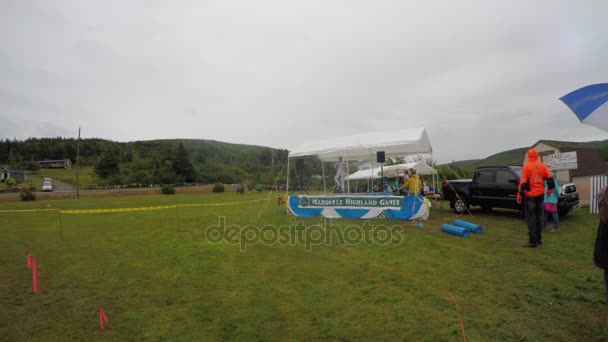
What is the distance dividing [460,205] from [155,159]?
77.1 meters

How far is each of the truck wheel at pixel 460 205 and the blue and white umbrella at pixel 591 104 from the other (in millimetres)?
9458

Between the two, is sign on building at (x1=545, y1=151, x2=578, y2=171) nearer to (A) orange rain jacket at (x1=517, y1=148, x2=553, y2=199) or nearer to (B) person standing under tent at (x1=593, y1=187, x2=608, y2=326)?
(A) orange rain jacket at (x1=517, y1=148, x2=553, y2=199)

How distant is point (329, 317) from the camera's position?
3404 millimetres

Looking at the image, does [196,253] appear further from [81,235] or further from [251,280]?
[81,235]

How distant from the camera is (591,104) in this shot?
8.05 ft

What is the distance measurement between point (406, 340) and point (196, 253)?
16.4ft

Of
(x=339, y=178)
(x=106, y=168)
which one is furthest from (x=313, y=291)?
(x=106, y=168)

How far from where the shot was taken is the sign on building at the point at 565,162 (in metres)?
11.6

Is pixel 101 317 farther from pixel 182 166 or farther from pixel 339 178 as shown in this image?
pixel 182 166

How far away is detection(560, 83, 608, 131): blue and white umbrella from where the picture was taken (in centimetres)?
238

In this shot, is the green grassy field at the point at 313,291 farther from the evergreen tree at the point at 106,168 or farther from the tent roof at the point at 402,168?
the evergreen tree at the point at 106,168

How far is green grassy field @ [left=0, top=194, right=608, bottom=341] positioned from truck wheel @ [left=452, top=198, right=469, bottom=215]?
147 inches

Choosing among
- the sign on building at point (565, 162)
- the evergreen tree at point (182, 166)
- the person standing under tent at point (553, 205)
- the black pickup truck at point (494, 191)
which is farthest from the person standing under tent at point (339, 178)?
the evergreen tree at point (182, 166)

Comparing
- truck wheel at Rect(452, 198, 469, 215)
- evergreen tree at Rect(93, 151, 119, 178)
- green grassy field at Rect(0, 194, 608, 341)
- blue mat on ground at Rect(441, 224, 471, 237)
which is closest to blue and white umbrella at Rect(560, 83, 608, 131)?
green grassy field at Rect(0, 194, 608, 341)
